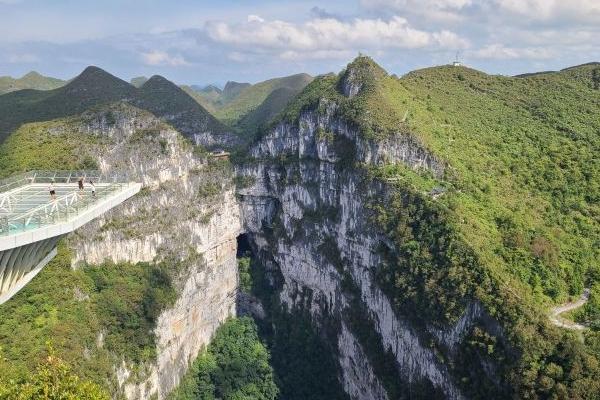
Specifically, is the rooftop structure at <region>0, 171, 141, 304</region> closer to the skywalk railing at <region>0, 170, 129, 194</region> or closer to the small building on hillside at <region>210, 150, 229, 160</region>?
the skywalk railing at <region>0, 170, 129, 194</region>

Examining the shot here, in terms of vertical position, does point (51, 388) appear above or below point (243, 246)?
above

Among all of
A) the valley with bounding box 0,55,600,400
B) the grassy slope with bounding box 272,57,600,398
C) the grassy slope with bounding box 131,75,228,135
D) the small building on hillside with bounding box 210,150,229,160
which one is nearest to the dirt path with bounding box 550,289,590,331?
the valley with bounding box 0,55,600,400

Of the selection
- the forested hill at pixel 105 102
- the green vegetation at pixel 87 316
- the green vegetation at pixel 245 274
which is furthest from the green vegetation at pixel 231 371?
the forested hill at pixel 105 102

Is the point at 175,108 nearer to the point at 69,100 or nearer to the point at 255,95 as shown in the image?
the point at 69,100

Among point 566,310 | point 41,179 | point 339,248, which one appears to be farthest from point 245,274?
point 566,310

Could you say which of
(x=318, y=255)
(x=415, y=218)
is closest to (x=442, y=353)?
(x=415, y=218)

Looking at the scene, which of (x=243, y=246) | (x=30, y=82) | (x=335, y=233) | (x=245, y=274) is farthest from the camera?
(x=30, y=82)

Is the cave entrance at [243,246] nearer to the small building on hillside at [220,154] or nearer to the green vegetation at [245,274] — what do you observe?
the green vegetation at [245,274]
